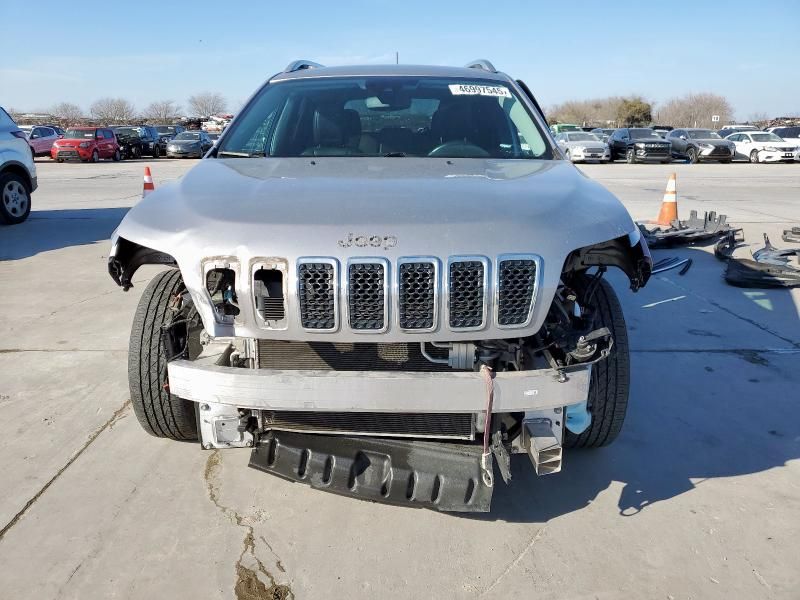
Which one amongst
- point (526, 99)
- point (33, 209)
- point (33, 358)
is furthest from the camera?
point (33, 209)

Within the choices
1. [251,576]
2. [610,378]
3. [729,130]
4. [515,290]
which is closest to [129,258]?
[251,576]

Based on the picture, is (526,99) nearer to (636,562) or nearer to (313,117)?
(313,117)

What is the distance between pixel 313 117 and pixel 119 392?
80.5 inches

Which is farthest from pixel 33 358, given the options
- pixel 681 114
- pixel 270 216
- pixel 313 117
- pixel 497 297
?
pixel 681 114

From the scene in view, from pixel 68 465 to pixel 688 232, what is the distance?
7605 mm

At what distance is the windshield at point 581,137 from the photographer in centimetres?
2664

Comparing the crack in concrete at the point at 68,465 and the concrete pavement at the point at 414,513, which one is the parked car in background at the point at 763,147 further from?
the crack in concrete at the point at 68,465

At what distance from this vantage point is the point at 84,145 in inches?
1045

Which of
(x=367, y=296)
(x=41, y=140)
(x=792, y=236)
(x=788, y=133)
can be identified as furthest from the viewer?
(x=788, y=133)

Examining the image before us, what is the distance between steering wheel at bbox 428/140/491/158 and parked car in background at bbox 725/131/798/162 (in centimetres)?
2765

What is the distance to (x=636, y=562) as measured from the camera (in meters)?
2.55

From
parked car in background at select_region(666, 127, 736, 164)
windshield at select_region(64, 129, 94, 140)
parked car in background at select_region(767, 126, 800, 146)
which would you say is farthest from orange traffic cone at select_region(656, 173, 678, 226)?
windshield at select_region(64, 129, 94, 140)

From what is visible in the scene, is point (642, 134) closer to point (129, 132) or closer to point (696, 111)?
point (129, 132)

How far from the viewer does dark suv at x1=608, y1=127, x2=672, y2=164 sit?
25891mm
